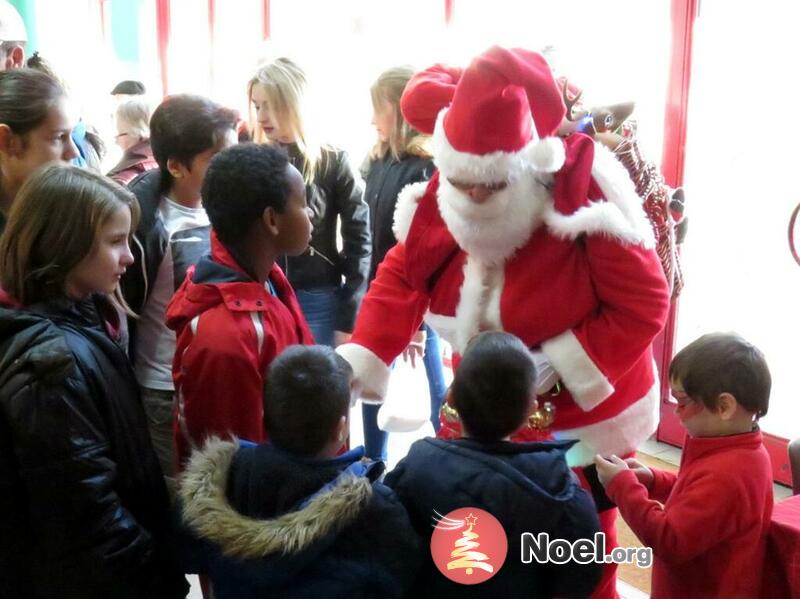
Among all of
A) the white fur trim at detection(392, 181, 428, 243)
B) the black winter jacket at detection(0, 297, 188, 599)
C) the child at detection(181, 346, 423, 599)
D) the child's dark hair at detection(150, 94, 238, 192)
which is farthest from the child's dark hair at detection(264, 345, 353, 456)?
the child's dark hair at detection(150, 94, 238, 192)

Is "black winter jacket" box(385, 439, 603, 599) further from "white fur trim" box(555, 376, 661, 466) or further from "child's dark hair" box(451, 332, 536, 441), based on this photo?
"white fur trim" box(555, 376, 661, 466)

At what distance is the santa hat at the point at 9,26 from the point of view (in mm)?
2127

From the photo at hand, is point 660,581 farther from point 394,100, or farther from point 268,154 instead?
point 394,100

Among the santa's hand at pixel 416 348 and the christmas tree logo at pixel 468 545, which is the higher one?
the christmas tree logo at pixel 468 545

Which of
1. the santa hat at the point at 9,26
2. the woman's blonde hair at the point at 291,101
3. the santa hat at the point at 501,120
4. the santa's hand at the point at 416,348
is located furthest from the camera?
the santa's hand at the point at 416,348

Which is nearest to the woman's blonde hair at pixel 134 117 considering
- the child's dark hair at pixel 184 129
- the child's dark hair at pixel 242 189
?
the child's dark hair at pixel 184 129

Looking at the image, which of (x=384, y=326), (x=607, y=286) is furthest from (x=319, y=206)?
(x=607, y=286)

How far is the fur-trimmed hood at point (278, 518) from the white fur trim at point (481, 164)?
0.54 metres

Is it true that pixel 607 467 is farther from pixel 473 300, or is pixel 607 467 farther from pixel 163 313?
pixel 163 313

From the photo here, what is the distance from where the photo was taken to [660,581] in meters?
1.51

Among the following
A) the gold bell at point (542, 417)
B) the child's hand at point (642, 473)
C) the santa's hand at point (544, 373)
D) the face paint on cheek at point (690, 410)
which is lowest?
the child's hand at point (642, 473)

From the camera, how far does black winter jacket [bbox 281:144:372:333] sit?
244cm

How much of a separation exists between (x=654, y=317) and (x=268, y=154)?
0.76m

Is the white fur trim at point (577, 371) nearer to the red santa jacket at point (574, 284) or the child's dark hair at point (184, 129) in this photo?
the red santa jacket at point (574, 284)
